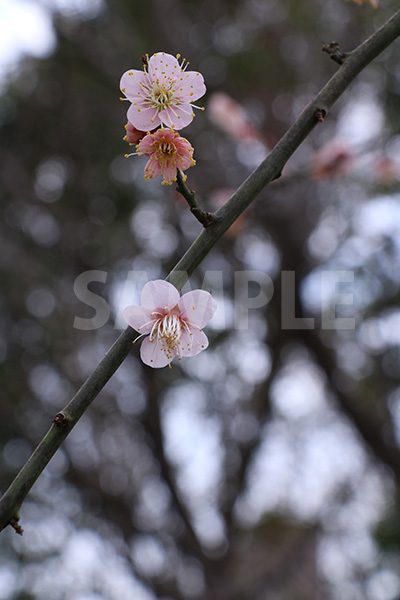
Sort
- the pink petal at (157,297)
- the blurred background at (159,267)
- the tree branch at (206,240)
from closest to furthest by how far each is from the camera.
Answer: the tree branch at (206,240) < the pink petal at (157,297) < the blurred background at (159,267)

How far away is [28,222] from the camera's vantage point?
3457 millimetres

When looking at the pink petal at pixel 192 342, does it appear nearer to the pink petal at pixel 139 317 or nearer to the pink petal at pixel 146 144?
the pink petal at pixel 139 317

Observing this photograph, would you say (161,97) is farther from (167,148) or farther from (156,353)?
(156,353)

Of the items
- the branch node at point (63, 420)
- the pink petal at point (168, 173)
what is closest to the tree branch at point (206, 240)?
the branch node at point (63, 420)

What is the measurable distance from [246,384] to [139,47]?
1.54m

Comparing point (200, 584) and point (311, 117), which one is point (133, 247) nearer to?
point (200, 584)

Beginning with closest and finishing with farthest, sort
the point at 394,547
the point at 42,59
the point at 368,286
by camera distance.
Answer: the point at 394,547 → the point at 368,286 → the point at 42,59

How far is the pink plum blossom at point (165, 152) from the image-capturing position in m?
0.75

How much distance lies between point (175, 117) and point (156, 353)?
0.79 ft

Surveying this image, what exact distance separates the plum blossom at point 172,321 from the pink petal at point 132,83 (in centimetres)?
20

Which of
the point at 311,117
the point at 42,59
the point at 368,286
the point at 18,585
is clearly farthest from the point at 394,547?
the point at 42,59

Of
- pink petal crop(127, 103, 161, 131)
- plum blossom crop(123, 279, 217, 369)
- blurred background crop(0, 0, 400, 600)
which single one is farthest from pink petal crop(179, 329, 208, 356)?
blurred background crop(0, 0, 400, 600)

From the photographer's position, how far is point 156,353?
31.0 inches

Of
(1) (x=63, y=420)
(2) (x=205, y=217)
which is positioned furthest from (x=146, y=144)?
(1) (x=63, y=420)
